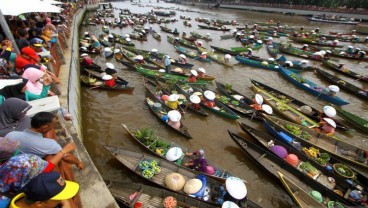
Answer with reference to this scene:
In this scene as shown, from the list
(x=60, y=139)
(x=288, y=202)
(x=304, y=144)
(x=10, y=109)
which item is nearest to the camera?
(x=10, y=109)

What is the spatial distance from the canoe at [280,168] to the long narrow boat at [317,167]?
0.32 metres

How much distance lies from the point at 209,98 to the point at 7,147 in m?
11.7

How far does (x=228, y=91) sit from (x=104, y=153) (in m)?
10.6

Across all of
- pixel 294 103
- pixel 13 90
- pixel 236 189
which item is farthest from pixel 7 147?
pixel 294 103

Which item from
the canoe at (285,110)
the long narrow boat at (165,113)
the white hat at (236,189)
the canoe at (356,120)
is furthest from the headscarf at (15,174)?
the canoe at (356,120)

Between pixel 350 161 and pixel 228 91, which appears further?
pixel 228 91

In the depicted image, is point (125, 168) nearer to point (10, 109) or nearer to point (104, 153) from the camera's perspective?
point (104, 153)

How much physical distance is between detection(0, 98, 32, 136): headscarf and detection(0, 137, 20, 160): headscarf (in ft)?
3.31

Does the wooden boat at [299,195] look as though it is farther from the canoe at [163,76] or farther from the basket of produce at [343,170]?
the canoe at [163,76]

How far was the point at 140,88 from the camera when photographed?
1800 cm

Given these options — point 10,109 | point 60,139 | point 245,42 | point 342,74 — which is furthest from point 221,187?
point 245,42

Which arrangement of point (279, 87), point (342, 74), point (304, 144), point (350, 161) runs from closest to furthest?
point (350, 161), point (304, 144), point (279, 87), point (342, 74)

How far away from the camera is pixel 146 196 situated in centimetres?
838

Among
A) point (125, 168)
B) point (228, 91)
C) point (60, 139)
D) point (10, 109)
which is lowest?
point (125, 168)
